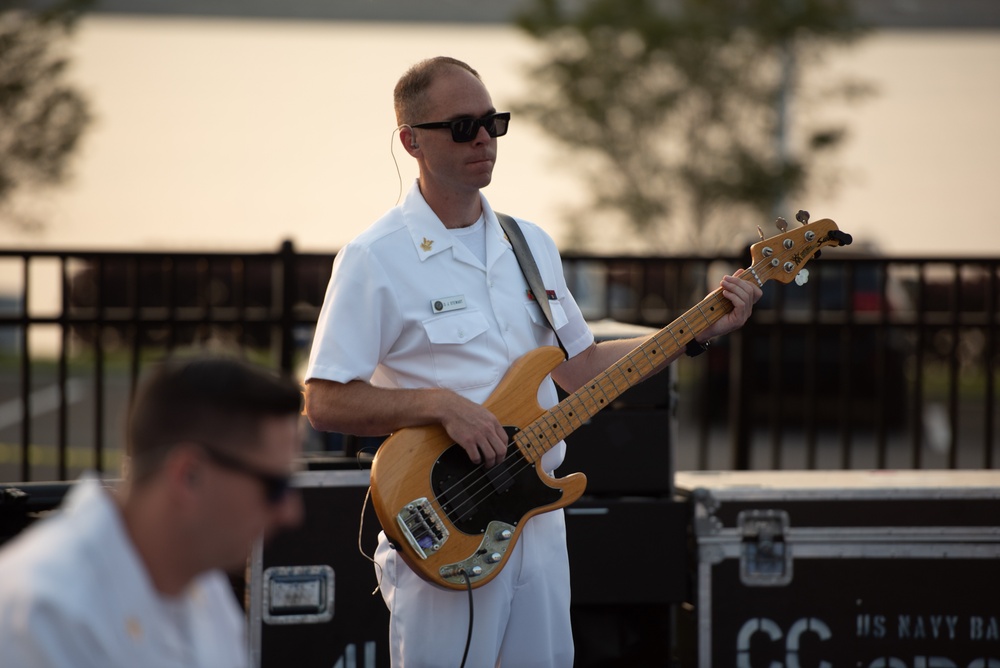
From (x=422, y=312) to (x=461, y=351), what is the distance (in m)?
0.15

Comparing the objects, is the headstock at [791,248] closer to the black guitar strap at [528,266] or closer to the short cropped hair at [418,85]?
the black guitar strap at [528,266]

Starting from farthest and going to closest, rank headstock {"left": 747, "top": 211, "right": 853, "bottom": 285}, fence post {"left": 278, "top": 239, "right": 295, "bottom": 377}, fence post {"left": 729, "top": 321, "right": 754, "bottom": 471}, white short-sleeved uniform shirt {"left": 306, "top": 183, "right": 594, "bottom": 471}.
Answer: fence post {"left": 729, "top": 321, "right": 754, "bottom": 471} → fence post {"left": 278, "top": 239, "right": 295, "bottom": 377} → headstock {"left": 747, "top": 211, "right": 853, "bottom": 285} → white short-sleeved uniform shirt {"left": 306, "top": 183, "right": 594, "bottom": 471}

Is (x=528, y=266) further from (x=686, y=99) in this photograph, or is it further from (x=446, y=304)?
(x=686, y=99)

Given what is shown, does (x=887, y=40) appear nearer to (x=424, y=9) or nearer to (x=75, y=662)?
(x=424, y=9)

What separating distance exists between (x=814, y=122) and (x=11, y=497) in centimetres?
1615

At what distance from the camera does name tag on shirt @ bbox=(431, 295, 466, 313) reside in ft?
10.6

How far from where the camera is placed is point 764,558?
4.28m

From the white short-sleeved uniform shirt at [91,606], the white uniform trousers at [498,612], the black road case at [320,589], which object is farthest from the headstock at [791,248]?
the white short-sleeved uniform shirt at [91,606]

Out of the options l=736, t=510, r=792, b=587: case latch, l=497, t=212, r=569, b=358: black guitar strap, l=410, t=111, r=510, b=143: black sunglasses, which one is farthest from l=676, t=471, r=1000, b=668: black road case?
l=410, t=111, r=510, b=143: black sunglasses

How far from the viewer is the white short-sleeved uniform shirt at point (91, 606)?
1.51m

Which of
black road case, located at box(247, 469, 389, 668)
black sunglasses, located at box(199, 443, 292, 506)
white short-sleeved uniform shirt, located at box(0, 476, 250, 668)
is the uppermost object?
black sunglasses, located at box(199, 443, 292, 506)

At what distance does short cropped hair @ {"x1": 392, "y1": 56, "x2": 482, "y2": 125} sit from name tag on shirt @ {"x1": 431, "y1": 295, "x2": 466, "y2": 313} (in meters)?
0.51

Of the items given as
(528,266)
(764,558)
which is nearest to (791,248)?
(528,266)

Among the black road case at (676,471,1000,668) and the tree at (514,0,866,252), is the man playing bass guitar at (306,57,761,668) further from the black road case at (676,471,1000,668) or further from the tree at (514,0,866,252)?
the tree at (514,0,866,252)
